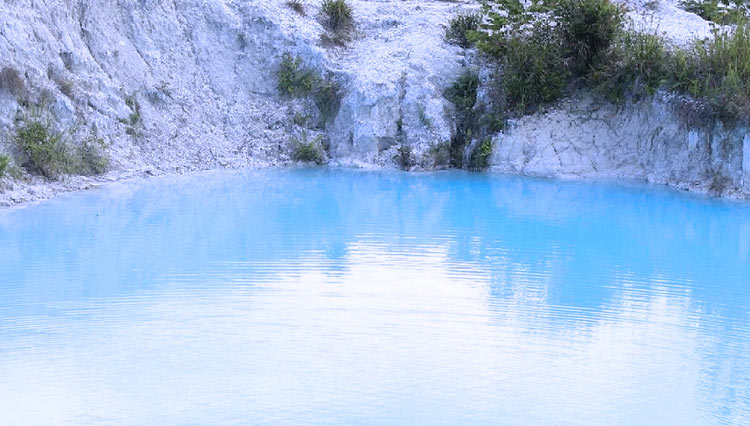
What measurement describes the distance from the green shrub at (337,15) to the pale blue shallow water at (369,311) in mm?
5673

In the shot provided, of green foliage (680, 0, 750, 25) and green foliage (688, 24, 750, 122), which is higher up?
Answer: green foliage (680, 0, 750, 25)

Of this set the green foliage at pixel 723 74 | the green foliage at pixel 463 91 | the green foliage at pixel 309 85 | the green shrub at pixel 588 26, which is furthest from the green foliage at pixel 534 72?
the green foliage at pixel 309 85

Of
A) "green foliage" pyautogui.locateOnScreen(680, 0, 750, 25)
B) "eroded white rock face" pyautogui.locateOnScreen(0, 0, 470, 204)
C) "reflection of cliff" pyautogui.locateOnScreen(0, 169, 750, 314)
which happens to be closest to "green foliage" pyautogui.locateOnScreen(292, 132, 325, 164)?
"eroded white rock face" pyautogui.locateOnScreen(0, 0, 470, 204)

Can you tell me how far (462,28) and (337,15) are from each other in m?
2.49

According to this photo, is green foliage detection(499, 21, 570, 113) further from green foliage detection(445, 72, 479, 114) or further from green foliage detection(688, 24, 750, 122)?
green foliage detection(688, 24, 750, 122)

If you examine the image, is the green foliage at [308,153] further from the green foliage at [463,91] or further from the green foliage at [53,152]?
the green foliage at [53,152]

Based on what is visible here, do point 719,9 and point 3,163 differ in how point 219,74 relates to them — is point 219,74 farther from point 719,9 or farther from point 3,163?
point 719,9

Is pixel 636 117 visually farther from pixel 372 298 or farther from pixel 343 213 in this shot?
pixel 372 298

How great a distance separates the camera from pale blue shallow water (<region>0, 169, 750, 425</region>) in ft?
21.9

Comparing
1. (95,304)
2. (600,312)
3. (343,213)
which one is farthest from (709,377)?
(343,213)

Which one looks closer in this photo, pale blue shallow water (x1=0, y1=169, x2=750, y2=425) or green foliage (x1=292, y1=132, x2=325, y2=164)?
pale blue shallow water (x1=0, y1=169, x2=750, y2=425)

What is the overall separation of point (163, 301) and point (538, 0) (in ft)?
37.4

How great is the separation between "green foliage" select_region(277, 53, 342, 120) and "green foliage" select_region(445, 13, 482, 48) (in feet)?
8.89

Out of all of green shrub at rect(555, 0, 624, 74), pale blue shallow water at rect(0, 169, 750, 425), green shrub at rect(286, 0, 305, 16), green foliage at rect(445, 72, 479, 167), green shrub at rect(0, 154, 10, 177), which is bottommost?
pale blue shallow water at rect(0, 169, 750, 425)
